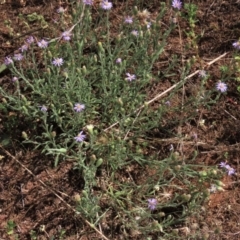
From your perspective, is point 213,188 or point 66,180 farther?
point 66,180

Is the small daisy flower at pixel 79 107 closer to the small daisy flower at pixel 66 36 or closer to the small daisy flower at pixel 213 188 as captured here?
the small daisy flower at pixel 66 36

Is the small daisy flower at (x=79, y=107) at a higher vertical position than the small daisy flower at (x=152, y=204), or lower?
higher

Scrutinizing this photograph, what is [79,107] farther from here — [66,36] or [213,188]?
[213,188]

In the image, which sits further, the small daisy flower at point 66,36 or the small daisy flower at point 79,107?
the small daisy flower at point 66,36

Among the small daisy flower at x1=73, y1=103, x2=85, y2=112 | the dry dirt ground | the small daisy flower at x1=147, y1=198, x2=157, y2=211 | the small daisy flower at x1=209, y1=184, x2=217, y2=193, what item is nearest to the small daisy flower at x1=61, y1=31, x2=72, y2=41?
the small daisy flower at x1=73, y1=103, x2=85, y2=112

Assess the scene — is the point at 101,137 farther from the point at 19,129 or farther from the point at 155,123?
the point at 19,129

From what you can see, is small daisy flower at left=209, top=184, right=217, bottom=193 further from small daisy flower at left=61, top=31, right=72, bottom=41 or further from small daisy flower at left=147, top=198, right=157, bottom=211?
small daisy flower at left=61, top=31, right=72, bottom=41

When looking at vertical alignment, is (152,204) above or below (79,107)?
below

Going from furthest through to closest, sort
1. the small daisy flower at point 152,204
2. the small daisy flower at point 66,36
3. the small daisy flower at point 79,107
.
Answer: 1. the small daisy flower at point 66,36
2. the small daisy flower at point 79,107
3. the small daisy flower at point 152,204

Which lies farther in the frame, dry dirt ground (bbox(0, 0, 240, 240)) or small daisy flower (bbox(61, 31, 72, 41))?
small daisy flower (bbox(61, 31, 72, 41))

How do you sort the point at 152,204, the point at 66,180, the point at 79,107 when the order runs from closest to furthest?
the point at 152,204, the point at 79,107, the point at 66,180

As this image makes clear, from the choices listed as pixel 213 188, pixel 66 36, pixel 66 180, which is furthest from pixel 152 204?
pixel 66 36

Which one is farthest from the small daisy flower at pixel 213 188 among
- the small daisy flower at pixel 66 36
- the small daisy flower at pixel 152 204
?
the small daisy flower at pixel 66 36

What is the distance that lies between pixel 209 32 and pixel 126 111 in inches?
42.0
